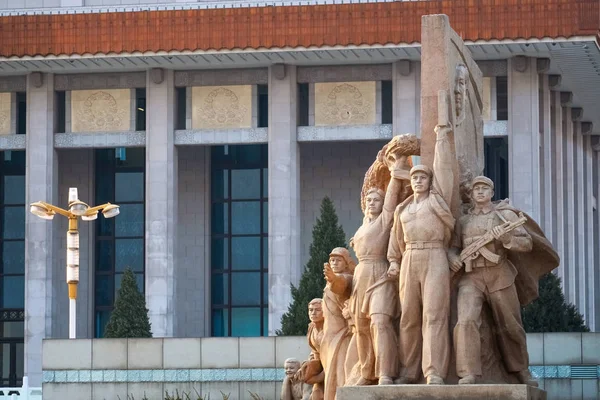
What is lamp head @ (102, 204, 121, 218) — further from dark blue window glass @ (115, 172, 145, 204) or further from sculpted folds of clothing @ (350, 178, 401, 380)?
sculpted folds of clothing @ (350, 178, 401, 380)

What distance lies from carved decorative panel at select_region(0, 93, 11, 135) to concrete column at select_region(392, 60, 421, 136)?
12.5 meters

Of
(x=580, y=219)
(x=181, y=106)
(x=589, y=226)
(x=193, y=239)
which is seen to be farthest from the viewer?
(x=589, y=226)

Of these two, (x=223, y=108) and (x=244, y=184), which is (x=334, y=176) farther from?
(x=223, y=108)

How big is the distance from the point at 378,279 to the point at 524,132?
34.1 metres

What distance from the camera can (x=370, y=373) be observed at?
60.3ft

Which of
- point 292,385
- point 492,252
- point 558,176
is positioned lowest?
point 292,385

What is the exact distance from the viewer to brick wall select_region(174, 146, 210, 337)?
2309 inches

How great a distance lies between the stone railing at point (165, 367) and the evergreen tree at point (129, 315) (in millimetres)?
9916

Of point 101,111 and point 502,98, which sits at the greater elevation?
point 502,98

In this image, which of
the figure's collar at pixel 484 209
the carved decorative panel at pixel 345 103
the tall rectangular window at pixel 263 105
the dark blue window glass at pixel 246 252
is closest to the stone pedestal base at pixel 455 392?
the figure's collar at pixel 484 209

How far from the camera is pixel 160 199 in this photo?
5409 cm

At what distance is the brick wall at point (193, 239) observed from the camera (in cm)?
5866

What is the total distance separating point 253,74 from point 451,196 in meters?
37.0

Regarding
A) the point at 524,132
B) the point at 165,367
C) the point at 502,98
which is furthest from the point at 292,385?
the point at 502,98
